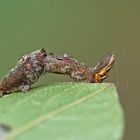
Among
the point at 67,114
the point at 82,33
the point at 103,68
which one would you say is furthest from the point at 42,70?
the point at 82,33

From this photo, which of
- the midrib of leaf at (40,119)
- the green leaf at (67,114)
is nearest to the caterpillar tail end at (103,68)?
the green leaf at (67,114)

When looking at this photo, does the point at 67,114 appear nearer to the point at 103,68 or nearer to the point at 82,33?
the point at 103,68

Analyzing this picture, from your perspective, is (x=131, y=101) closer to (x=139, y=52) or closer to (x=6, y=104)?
(x=139, y=52)

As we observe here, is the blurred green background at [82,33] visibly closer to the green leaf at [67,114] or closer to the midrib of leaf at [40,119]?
the green leaf at [67,114]

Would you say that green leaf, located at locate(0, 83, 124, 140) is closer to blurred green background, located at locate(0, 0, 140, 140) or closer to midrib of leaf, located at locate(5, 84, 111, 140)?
midrib of leaf, located at locate(5, 84, 111, 140)

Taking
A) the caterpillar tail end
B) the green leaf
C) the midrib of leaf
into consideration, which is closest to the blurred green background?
the caterpillar tail end

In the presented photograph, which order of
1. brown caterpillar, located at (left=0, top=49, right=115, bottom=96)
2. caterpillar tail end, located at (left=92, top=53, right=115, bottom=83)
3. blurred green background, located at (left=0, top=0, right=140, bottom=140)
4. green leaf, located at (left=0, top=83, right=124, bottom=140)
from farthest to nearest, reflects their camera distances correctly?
blurred green background, located at (left=0, top=0, right=140, bottom=140), caterpillar tail end, located at (left=92, top=53, right=115, bottom=83), brown caterpillar, located at (left=0, top=49, right=115, bottom=96), green leaf, located at (left=0, top=83, right=124, bottom=140)

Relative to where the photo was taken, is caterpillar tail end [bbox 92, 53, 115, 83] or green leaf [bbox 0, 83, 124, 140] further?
caterpillar tail end [bbox 92, 53, 115, 83]
